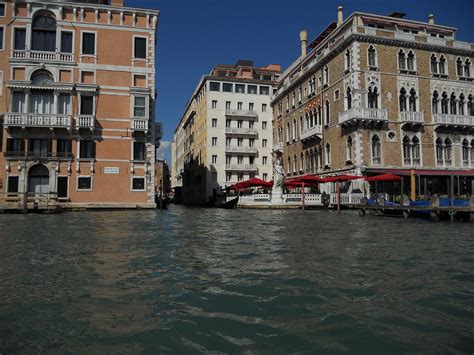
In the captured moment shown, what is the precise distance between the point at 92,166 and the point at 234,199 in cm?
1131

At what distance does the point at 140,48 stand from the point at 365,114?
1644 centimetres

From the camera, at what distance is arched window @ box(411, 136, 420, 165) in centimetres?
2798

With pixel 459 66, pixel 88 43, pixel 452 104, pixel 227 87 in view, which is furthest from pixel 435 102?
pixel 88 43

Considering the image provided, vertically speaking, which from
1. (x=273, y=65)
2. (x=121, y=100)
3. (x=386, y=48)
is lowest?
(x=121, y=100)

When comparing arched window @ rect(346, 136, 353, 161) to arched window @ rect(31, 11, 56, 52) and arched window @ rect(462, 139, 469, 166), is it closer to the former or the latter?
arched window @ rect(462, 139, 469, 166)

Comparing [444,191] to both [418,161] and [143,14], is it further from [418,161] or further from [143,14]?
[143,14]

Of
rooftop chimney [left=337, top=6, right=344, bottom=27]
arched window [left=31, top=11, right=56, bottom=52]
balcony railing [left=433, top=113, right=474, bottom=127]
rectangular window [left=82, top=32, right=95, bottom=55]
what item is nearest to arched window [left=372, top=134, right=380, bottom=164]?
balcony railing [left=433, top=113, right=474, bottom=127]

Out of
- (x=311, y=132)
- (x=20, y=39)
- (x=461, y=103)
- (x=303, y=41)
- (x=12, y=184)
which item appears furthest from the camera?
(x=303, y=41)

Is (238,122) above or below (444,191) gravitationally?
above

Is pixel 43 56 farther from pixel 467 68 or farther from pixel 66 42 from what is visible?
pixel 467 68

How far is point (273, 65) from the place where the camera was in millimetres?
51969

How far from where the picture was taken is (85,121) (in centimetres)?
2578

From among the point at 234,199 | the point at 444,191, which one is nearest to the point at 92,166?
the point at 234,199

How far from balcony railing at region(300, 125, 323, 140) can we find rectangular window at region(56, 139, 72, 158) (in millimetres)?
18671
